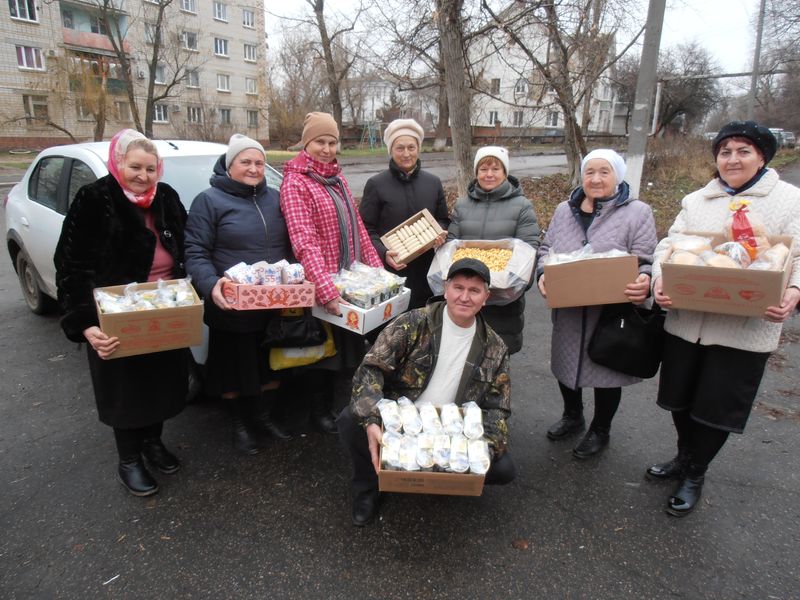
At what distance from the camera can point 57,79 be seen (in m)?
25.3

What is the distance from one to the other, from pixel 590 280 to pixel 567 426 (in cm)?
129

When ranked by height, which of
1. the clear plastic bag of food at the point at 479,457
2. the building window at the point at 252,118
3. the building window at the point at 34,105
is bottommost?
the clear plastic bag of food at the point at 479,457

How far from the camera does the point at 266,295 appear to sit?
288 cm

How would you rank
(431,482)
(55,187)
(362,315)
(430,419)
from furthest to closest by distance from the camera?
(55,187), (362,315), (430,419), (431,482)

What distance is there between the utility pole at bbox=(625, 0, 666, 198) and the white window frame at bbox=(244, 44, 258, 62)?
42.9 m

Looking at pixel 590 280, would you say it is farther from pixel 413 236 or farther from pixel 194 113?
pixel 194 113

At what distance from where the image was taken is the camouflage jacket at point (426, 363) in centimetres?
273

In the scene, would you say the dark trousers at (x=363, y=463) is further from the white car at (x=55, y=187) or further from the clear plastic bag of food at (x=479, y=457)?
the white car at (x=55, y=187)

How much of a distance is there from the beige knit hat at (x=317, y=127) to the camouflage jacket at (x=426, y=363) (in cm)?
132

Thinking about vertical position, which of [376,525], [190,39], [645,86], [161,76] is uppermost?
[190,39]

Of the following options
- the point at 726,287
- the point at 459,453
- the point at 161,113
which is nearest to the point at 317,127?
the point at 459,453

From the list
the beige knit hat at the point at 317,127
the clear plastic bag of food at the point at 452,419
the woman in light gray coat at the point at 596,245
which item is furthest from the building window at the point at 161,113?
the clear plastic bag of food at the point at 452,419

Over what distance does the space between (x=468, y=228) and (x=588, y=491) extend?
1.83 m

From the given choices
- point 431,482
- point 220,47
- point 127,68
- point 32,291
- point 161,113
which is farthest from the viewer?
point 220,47
